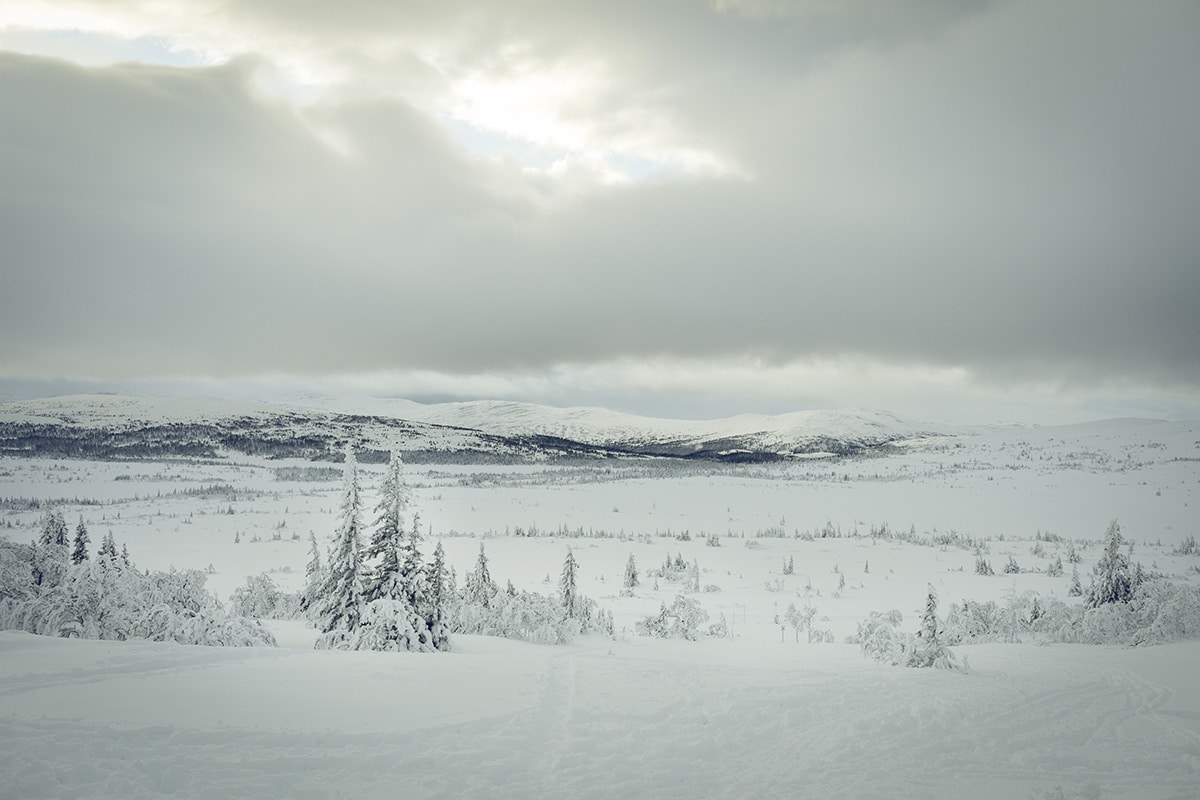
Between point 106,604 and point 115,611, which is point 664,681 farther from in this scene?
point 106,604

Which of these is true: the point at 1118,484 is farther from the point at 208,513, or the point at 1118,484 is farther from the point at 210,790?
the point at 208,513

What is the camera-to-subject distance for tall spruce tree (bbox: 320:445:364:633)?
1484 cm

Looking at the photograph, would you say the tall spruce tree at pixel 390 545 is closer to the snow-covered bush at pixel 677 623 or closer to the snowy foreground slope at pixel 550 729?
the snowy foreground slope at pixel 550 729

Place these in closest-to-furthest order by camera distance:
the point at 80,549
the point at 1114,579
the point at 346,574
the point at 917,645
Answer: the point at 917,645 → the point at 346,574 → the point at 1114,579 → the point at 80,549

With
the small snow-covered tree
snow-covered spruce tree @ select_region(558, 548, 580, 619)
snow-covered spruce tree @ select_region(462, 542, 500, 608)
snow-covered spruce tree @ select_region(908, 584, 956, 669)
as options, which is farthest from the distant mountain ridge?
snow-covered spruce tree @ select_region(908, 584, 956, 669)

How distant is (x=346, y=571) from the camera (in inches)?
603

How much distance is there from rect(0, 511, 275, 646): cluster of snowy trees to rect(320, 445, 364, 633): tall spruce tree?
2.00m

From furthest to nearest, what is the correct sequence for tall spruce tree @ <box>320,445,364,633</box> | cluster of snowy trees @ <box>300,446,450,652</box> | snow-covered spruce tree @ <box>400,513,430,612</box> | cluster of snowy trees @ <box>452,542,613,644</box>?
cluster of snowy trees @ <box>452,542,613,644</box> → tall spruce tree @ <box>320,445,364,633</box> → snow-covered spruce tree @ <box>400,513,430,612</box> → cluster of snowy trees @ <box>300,446,450,652</box>

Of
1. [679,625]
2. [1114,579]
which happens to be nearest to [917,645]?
[679,625]

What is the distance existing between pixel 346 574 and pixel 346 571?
0.24ft

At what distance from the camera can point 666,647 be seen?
647 inches

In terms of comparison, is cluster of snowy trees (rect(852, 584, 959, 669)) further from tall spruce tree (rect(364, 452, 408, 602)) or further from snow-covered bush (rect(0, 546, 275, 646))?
snow-covered bush (rect(0, 546, 275, 646))

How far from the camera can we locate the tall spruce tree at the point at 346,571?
14.8m

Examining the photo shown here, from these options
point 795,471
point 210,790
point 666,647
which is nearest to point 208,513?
point 666,647
